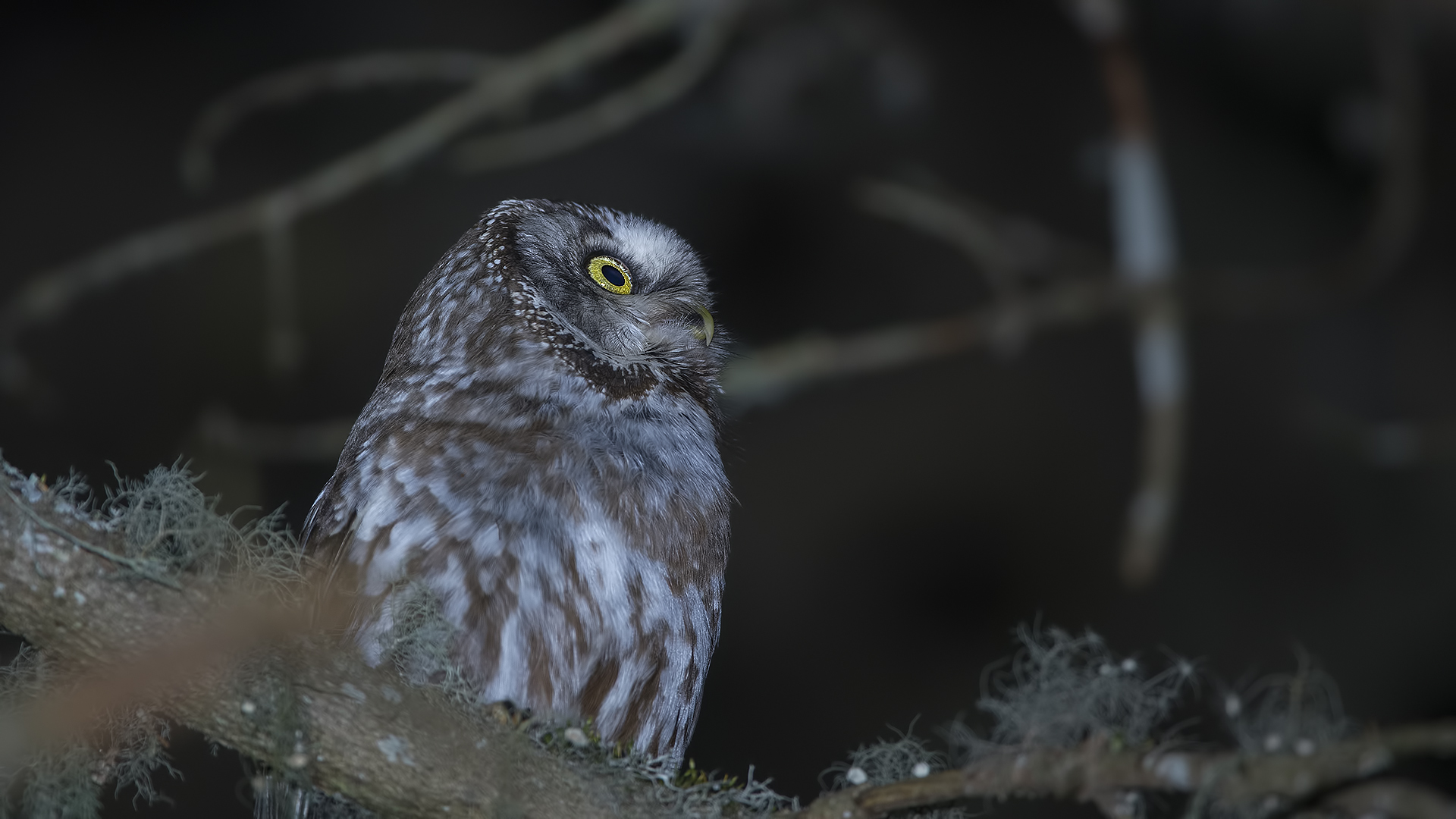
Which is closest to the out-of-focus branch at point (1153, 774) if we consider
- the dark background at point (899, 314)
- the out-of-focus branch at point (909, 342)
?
the out-of-focus branch at point (909, 342)

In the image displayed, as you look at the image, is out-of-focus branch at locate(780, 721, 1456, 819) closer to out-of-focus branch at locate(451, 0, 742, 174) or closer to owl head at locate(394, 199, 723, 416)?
owl head at locate(394, 199, 723, 416)

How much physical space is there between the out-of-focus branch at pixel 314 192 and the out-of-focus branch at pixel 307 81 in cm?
10

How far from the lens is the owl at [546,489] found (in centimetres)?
202

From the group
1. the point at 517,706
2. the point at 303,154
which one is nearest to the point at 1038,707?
the point at 517,706

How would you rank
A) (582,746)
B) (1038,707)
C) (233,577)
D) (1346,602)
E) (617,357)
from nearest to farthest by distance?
(1038,707)
(233,577)
(582,746)
(617,357)
(1346,602)

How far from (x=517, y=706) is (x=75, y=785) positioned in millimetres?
624

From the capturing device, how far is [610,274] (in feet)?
8.77

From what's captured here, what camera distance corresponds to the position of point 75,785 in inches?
61.6

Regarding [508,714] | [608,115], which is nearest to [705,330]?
[508,714]

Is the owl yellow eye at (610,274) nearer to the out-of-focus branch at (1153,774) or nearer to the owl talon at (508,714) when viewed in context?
the owl talon at (508,714)

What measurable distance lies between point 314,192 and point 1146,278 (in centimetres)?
251

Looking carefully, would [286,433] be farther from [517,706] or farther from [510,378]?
[517,706]

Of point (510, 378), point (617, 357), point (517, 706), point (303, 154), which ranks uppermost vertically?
point (303, 154)

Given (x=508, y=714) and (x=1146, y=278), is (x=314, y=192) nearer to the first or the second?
(x=508, y=714)
